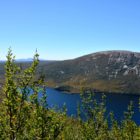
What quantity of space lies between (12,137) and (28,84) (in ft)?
17.3

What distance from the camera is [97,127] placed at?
52.6m

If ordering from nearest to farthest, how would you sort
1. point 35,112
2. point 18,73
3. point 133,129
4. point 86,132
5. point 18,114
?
point 18,114 < point 18,73 < point 35,112 < point 86,132 < point 133,129

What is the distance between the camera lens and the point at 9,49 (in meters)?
30.0

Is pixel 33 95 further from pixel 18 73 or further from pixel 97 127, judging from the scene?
pixel 97 127

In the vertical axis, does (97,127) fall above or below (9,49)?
below

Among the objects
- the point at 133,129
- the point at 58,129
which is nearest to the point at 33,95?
the point at 58,129

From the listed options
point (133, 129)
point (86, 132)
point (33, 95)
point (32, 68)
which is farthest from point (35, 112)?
point (133, 129)

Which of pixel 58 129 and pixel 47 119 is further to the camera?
pixel 58 129

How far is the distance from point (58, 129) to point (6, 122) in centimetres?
929

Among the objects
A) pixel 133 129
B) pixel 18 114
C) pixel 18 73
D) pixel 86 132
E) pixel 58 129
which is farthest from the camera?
pixel 133 129

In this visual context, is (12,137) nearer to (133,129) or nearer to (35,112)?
(35,112)

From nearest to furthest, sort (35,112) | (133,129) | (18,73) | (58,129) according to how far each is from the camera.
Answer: (18,73) → (35,112) → (58,129) → (133,129)

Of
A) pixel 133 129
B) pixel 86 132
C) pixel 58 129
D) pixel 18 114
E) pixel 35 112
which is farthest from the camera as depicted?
pixel 133 129

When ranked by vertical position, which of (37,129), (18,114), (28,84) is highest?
(28,84)
